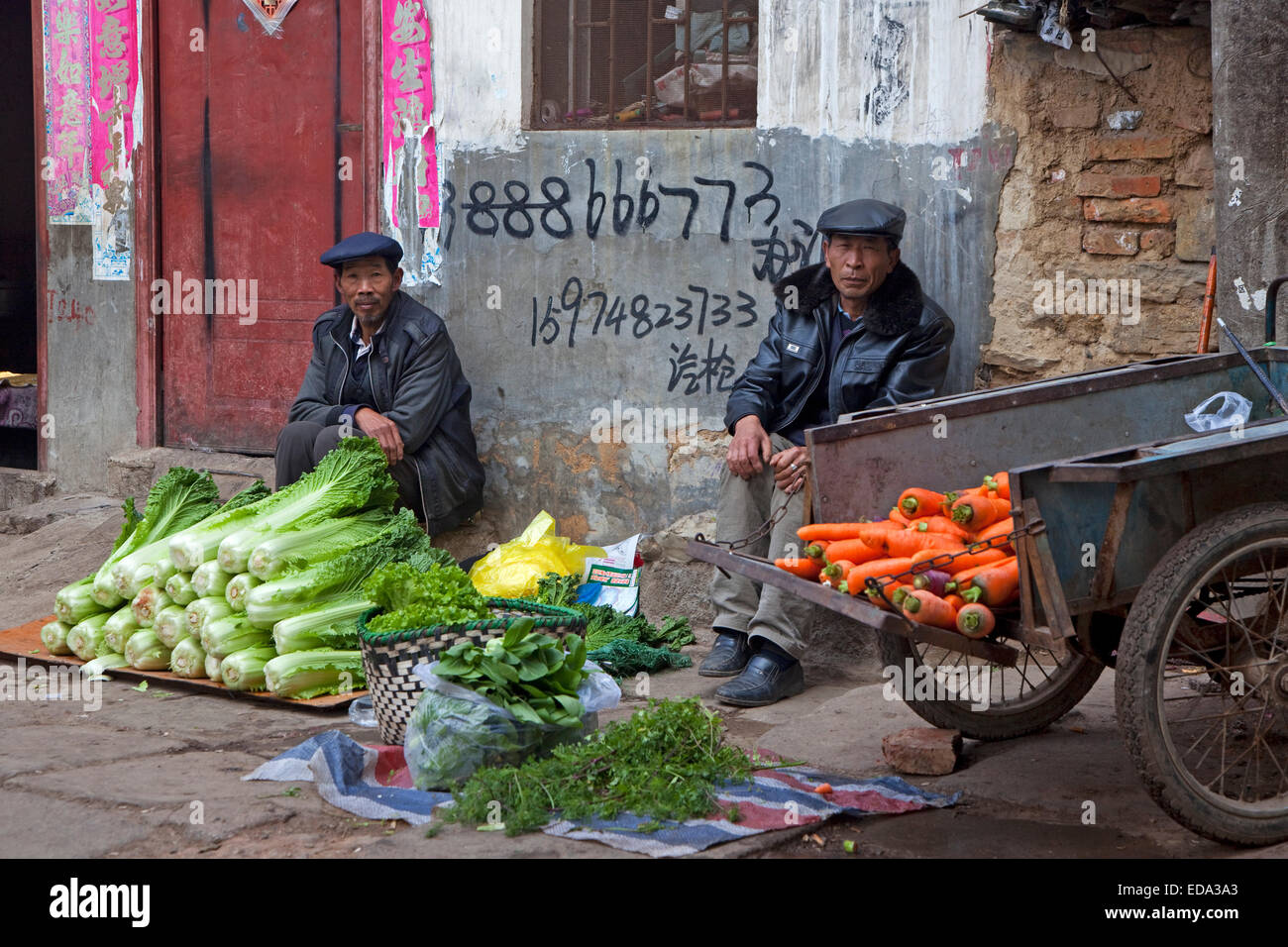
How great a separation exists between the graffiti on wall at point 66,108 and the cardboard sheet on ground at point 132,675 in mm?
2843

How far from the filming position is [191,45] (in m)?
7.29

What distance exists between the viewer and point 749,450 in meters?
5.01

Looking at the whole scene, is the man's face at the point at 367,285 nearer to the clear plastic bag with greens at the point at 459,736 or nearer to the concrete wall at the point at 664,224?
the concrete wall at the point at 664,224

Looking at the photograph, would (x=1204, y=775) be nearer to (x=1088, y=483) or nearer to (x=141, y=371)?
(x=1088, y=483)

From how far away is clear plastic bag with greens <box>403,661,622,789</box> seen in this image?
3.59 meters

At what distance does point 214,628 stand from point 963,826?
277 cm

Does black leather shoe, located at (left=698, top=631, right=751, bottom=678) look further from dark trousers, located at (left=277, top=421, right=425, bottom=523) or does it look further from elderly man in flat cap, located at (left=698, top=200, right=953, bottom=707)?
dark trousers, located at (left=277, top=421, right=425, bottom=523)

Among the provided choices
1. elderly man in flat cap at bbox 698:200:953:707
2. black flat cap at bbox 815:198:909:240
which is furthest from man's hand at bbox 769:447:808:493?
black flat cap at bbox 815:198:909:240

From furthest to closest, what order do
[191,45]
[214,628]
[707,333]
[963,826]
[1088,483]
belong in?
[191,45] → [707,333] → [214,628] → [963,826] → [1088,483]

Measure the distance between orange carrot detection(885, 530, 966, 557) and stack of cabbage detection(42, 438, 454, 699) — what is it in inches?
81.8

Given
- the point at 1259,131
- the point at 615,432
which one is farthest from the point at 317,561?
the point at 1259,131

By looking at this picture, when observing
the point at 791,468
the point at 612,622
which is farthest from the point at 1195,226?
the point at 612,622

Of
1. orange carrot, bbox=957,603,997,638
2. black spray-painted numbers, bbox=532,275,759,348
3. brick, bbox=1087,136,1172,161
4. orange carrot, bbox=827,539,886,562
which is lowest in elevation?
orange carrot, bbox=957,603,997,638

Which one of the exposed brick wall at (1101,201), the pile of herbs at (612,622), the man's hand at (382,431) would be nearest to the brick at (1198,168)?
the exposed brick wall at (1101,201)
